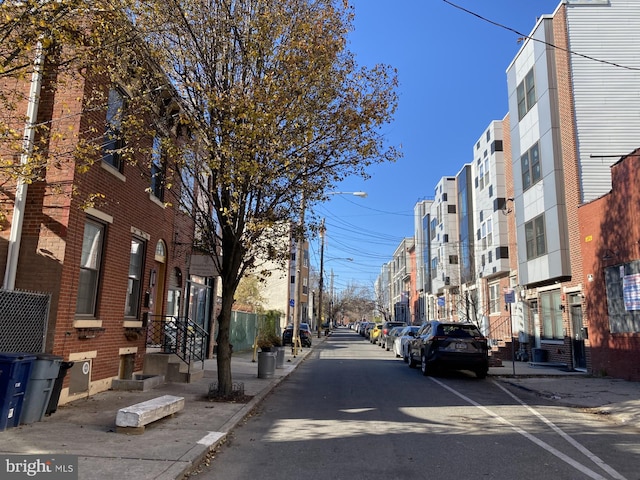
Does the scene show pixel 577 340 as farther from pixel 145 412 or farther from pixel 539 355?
pixel 145 412

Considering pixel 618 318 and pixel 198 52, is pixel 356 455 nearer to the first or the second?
pixel 198 52

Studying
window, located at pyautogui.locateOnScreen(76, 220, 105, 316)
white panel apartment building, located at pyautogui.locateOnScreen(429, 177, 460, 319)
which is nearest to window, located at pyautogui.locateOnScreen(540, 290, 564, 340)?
window, located at pyautogui.locateOnScreen(76, 220, 105, 316)

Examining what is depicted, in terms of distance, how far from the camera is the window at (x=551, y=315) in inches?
768

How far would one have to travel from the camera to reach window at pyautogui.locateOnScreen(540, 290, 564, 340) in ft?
64.0

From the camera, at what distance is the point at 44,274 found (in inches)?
344

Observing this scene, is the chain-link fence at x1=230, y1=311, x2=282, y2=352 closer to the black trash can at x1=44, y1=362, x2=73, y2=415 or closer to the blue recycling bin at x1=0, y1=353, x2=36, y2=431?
the black trash can at x1=44, y1=362, x2=73, y2=415

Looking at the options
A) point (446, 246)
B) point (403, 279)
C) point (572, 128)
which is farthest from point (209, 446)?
point (403, 279)

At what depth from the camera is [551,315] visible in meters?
20.2

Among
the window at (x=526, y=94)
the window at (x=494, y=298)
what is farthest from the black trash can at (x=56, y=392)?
the window at (x=494, y=298)

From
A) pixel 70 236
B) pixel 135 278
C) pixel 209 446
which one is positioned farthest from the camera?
pixel 135 278

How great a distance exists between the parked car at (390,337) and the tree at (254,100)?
18.5m

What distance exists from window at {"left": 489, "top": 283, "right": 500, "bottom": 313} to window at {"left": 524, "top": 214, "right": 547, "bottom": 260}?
29.6 ft

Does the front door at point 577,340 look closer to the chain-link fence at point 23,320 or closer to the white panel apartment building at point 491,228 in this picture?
the white panel apartment building at point 491,228

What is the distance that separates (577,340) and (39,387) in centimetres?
→ 1697
